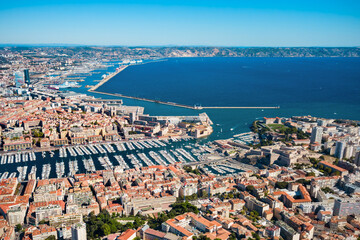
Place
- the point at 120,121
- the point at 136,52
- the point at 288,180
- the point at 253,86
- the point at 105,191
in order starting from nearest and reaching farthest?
the point at 105,191, the point at 288,180, the point at 120,121, the point at 253,86, the point at 136,52

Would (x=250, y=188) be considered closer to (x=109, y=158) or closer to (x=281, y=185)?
(x=281, y=185)

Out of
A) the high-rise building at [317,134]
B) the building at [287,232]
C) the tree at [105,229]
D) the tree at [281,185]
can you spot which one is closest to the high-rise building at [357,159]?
the high-rise building at [317,134]

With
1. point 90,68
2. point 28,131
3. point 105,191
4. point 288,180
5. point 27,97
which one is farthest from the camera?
point 90,68

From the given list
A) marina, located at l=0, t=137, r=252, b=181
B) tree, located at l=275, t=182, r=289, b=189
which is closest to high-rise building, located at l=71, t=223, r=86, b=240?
marina, located at l=0, t=137, r=252, b=181

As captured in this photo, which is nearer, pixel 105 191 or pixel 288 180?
pixel 105 191

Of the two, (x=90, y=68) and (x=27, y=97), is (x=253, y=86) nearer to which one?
(x=27, y=97)

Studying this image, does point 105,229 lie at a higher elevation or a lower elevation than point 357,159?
lower

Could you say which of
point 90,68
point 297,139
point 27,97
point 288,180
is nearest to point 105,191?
point 288,180

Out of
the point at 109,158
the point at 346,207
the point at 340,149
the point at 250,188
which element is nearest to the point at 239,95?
the point at 340,149

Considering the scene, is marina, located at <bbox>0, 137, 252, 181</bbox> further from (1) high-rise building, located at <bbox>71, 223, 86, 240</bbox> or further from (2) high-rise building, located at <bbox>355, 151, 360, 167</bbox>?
(2) high-rise building, located at <bbox>355, 151, 360, 167</bbox>
